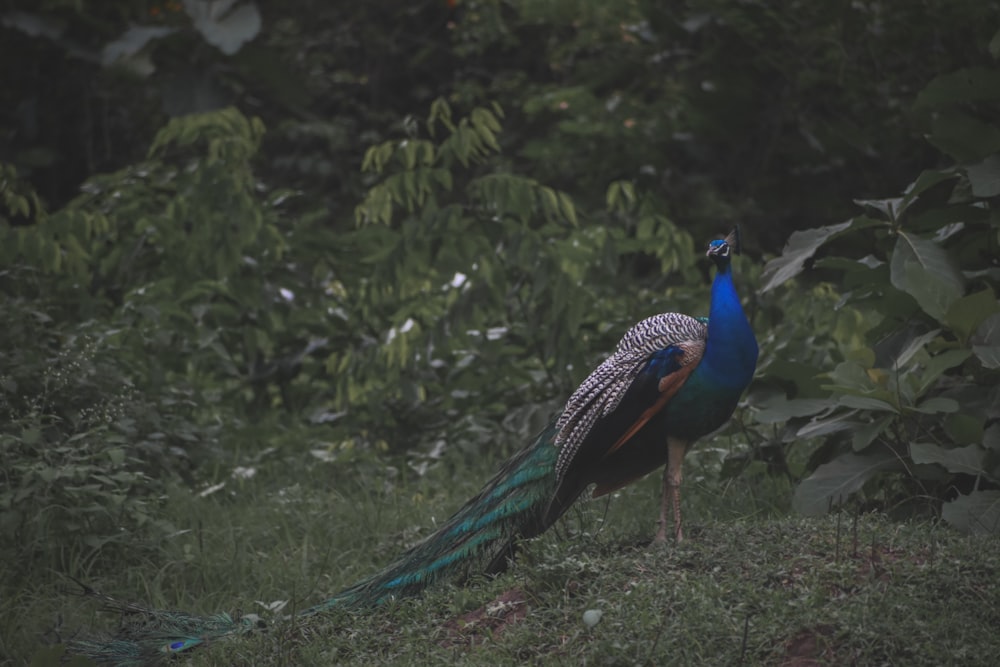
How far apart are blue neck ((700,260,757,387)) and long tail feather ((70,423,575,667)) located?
579mm

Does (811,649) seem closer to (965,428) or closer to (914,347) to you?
(965,428)

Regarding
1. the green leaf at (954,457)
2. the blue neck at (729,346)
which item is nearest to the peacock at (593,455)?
the blue neck at (729,346)

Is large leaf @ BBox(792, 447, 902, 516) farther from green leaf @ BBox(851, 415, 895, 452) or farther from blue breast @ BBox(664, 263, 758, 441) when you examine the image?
blue breast @ BBox(664, 263, 758, 441)

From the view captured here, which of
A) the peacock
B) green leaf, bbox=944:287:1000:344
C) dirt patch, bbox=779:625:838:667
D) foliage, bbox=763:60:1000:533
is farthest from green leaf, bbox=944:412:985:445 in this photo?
dirt patch, bbox=779:625:838:667

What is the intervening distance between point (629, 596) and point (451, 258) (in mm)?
2894

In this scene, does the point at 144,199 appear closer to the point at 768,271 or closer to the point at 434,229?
the point at 434,229

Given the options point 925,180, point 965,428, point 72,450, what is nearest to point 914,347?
point 965,428

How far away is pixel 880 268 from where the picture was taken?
→ 4.64 m

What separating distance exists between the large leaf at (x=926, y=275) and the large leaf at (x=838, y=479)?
538mm

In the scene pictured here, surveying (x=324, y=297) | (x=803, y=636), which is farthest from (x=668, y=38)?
(x=803, y=636)

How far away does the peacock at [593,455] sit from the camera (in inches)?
152

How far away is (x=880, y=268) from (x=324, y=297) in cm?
348

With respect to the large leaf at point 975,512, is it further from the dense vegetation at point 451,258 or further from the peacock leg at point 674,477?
the peacock leg at point 674,477

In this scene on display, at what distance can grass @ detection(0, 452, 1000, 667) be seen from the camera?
3.21m
